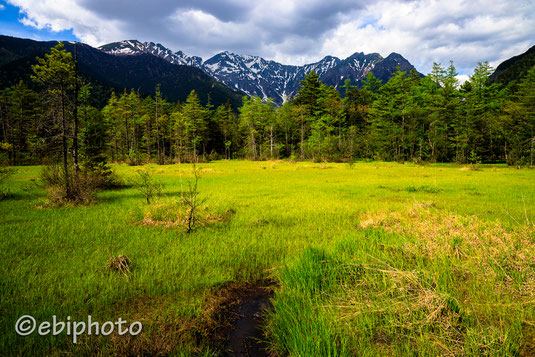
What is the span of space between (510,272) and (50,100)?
14.4m

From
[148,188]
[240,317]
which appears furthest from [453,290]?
→ [148,188]

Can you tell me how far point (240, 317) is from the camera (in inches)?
115

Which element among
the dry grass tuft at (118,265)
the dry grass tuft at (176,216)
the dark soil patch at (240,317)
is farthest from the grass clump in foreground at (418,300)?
the dry grass tuft at (176,216)

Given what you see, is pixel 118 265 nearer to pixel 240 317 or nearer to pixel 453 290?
pixel 240 317

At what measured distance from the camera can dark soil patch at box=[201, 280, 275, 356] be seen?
94.3 inches

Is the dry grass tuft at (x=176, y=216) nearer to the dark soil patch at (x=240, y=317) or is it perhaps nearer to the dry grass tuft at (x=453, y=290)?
Result: the dark soil patch at (x=240, y=317)

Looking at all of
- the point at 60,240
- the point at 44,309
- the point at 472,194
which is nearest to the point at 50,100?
the point at 60,240

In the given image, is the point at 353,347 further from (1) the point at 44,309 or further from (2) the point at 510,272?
(1) the point at 44,309

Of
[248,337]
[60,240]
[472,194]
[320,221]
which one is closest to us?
[248,337]

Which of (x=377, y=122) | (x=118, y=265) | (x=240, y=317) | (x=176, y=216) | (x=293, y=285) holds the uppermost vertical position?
(x=377, y=122)

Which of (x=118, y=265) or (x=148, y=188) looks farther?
(x=148, y=188)

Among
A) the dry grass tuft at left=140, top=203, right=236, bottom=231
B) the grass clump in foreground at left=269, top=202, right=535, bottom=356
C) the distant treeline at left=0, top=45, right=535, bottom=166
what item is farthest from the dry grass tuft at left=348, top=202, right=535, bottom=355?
Answer: the distant treeline at left=0, top=45, right=535, bottom=166

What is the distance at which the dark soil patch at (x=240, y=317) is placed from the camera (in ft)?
7.86

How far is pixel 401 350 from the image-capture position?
1.99 metres
